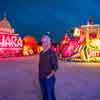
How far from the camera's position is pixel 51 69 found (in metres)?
8.38

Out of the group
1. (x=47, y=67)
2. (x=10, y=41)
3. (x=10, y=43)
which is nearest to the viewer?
(x=47, y=67)

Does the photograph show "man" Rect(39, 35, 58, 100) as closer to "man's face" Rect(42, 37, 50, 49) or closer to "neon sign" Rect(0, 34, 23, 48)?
"man's face" Rect(42, 37, 50, 49)

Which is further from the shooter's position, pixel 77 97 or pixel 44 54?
pixel 77 97

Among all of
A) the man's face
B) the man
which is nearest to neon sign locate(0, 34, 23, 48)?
the man

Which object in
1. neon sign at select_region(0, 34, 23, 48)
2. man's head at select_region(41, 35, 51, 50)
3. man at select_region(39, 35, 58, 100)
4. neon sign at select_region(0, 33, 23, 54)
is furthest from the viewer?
neon sign at select_region(0, 34, 23, 48)

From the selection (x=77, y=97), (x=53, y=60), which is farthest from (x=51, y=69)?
(x=77, y=97)

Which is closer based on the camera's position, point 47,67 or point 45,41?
point 45,41

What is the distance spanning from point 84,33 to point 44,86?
132 ft

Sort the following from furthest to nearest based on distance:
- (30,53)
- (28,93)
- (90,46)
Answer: (30,53), (90,46), (28,93)

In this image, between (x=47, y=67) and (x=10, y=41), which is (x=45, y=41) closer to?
(x=47, y=67)

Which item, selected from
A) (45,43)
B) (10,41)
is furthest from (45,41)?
(10,41)

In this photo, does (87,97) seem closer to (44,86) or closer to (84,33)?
(44,86)

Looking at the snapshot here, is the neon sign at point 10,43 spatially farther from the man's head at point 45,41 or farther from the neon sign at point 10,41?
the man's head at point 45,41

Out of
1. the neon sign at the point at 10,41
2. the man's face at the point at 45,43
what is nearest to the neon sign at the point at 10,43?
the neon sign at the point at 10,41
